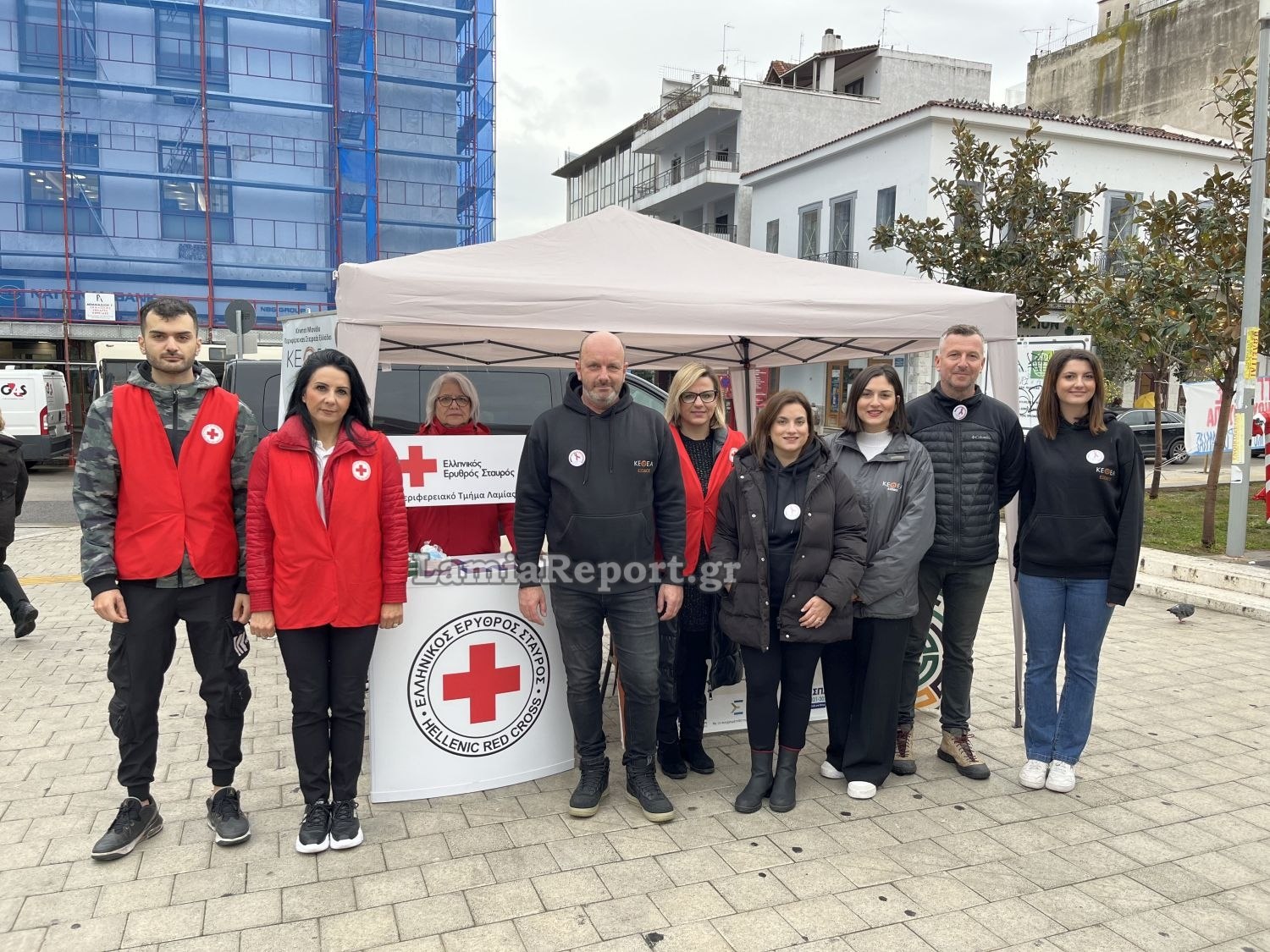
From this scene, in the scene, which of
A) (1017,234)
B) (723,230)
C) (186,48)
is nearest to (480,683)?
(1017,234)

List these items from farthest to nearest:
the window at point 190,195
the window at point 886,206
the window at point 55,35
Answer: the window at point 190,195 → the window at point 55,35 → the window at point 886,206

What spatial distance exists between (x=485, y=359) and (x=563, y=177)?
43.6m

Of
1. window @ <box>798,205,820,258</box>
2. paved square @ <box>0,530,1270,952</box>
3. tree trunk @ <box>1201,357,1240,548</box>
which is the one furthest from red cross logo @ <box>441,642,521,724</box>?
window @ <box>798,205,820,258</box>

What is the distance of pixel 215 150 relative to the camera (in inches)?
949

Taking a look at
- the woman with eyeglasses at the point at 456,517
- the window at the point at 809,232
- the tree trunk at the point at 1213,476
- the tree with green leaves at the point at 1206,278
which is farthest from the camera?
the window at the point at 809,232

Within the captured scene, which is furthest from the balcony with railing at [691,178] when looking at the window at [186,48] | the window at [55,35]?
the window at [55,35]

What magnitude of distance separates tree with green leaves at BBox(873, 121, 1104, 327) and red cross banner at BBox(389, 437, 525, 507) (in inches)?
432

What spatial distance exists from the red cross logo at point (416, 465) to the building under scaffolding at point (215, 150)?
65.7ft

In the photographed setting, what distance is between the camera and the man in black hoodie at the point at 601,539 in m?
3.33

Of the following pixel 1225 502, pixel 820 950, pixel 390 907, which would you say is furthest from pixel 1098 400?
pixel 1225 502

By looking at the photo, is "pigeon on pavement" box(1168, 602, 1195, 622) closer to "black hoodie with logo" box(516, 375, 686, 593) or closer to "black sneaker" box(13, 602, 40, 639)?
"black hoodie with logo" box(516, 375, 686, 593)

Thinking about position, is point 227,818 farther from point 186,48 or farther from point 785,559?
point 186,48

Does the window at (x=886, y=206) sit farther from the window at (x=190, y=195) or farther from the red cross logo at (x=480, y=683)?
the red cross logo at (x=480, y=683)

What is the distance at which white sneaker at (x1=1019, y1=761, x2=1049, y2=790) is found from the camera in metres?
3.80
